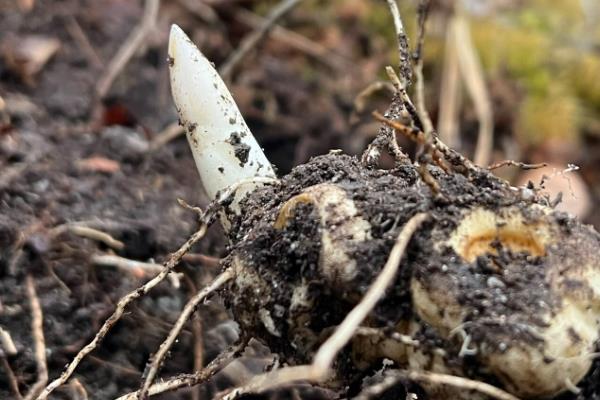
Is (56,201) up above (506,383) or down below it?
above

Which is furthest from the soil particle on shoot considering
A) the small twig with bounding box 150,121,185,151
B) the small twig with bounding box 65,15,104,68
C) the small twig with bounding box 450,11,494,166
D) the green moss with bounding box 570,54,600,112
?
the green moss with bounding box 570,54,600,112

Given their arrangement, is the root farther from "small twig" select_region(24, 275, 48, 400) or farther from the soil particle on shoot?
"small twig" select_region(24, 275, 48, 400)

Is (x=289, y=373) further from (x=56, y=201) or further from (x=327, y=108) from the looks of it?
(x=327, y=108)

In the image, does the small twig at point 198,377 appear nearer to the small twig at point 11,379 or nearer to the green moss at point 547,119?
the small twig at point 11,379

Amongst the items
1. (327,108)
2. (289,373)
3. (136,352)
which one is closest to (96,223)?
(136,352)

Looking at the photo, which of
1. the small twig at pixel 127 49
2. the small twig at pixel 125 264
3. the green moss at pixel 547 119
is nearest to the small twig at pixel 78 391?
the small twig at pixel 125 264

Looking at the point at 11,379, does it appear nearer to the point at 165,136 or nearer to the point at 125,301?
the point at 125,301
